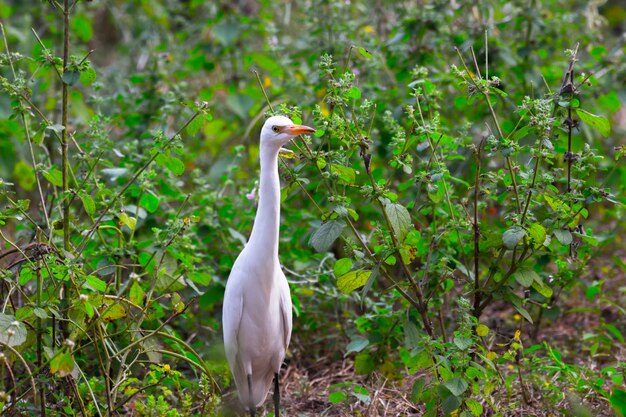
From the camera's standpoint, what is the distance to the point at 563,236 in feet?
8.21

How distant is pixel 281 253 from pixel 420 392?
119cm

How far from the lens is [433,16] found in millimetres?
3977

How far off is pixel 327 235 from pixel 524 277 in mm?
709

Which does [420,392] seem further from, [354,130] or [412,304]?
[354,130]

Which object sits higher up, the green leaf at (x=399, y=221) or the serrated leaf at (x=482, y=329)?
the green leaf at (x=399, y=221)

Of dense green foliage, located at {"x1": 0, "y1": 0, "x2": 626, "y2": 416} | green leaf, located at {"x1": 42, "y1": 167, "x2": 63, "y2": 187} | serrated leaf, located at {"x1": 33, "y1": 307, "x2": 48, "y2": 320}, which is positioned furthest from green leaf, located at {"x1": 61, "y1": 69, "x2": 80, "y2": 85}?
serrated leaf, located at {"x1": 33, "y1": 307, "x2": 48, "y2": 320}

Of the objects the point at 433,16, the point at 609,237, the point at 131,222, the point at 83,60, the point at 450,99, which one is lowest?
the point at 609,237

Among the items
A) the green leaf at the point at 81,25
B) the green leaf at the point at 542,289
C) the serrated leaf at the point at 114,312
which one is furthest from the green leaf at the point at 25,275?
the green leaf at the point at 81,25

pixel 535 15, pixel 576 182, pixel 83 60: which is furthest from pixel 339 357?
pixel 535 15

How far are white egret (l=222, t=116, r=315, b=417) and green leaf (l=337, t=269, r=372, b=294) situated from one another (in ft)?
0.72

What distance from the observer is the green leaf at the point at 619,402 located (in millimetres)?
2604

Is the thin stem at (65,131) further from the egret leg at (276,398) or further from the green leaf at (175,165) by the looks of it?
the egret leg at (276,398)

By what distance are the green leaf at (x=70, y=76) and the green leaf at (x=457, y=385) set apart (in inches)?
60.2

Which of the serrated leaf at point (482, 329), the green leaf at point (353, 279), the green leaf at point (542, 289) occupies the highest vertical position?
the green leaf at point (353, 279)
